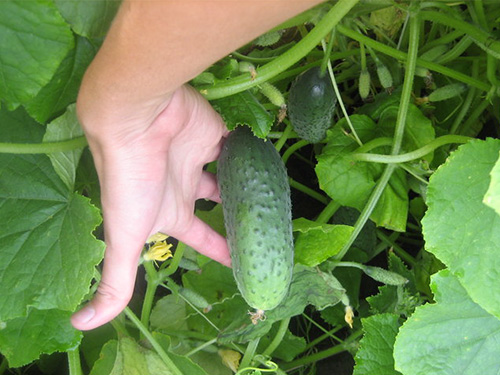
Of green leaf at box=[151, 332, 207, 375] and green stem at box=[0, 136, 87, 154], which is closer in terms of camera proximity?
green stem at box=[0, 136, 87, 154]

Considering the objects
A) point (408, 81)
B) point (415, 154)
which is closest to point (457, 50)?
point (408, 81)

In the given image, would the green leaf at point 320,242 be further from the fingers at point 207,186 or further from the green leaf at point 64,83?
the green leaf at point 64,83

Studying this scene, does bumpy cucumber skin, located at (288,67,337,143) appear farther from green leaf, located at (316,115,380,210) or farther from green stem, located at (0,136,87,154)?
green stem, located at (0,136,87,154)

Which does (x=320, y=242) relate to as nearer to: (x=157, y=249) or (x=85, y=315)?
(x=157, y=249)

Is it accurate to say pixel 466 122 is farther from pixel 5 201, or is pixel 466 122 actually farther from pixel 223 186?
pixel 5 201

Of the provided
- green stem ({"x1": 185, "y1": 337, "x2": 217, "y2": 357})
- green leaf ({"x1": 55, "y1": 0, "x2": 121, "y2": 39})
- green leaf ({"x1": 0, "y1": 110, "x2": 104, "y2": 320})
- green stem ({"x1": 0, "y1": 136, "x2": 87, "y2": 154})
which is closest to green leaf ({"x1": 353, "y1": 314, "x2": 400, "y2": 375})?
green stem ({"x1": 185, "y1": 337, "x2": 217, "y2": 357})

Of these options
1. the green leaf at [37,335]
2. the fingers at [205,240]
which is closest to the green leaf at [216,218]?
the fingers at [205,240]

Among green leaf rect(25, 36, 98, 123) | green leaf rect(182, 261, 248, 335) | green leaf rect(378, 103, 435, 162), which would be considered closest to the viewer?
green leaf rect(25, 36, 98, 123)
